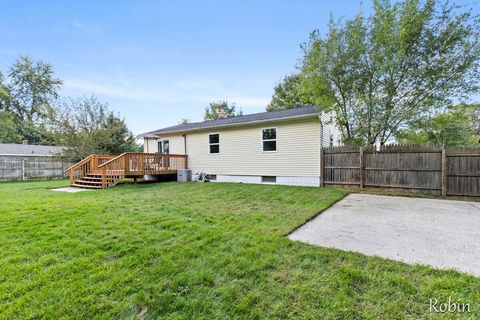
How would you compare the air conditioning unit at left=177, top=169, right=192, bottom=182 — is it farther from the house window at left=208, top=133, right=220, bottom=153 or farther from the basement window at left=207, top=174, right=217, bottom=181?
the house window at left=208, top=133, right=220, bottom=153

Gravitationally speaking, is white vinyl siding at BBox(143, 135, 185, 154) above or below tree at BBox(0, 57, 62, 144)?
below

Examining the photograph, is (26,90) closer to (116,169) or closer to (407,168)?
(116,169)

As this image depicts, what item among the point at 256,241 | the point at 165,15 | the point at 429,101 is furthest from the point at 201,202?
the point at 165,15

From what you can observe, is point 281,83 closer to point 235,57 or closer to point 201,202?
point 235,57

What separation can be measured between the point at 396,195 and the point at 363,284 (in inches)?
248

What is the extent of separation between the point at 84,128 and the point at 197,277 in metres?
15.1

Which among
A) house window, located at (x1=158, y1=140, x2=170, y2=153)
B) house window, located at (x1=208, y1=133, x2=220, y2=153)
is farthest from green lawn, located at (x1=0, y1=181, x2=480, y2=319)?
house window, located at (x1=158, y1=140, x2=170, y2=153)

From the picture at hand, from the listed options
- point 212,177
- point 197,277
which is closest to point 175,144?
point 212,177

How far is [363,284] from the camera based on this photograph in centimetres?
217

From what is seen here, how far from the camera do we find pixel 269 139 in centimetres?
989

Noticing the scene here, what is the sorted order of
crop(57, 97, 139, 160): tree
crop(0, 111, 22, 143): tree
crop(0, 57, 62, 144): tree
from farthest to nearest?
crop(0, 57, 62, 144): tree, crop(0, 111, 22, 143): tree, crop(57, 97, 139, 160): tree

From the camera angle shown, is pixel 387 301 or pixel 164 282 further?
pixel 164 282

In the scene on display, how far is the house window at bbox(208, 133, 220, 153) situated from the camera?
37.3 feet

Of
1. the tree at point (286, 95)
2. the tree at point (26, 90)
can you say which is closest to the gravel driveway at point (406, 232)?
the tree at point (286, 95)
